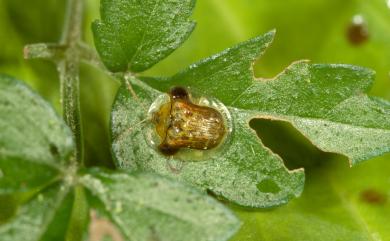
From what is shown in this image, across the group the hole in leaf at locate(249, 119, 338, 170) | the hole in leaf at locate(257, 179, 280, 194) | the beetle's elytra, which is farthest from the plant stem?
the hole in leaf at locate(249, 119, 338, 170)

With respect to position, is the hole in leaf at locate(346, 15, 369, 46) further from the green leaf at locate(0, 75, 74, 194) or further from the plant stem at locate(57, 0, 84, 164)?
the green leaf at locate(0, 75, 74, 194)

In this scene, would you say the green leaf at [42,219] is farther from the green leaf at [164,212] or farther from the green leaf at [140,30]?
the green leaf at [140,30]

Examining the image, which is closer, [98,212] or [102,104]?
[98,212]

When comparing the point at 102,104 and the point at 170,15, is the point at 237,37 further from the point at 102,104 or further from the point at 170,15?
the point at 170,15

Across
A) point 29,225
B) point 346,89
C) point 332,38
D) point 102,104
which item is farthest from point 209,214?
point 332,38

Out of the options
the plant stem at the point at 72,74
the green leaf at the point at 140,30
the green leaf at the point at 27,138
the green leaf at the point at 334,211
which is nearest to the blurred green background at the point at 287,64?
the green leaf at the point at 334,211

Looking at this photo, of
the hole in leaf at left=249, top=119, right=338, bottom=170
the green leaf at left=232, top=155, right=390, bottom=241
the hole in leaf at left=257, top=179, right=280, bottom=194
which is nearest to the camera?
the hole in leaf at left=257, top=179, right=280, bottom=194

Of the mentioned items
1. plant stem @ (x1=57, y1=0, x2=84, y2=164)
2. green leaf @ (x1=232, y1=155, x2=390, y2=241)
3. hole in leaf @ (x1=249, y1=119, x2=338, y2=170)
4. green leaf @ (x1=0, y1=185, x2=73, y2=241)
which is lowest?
green leaf @ (x1=232, y1=155, x2=390, y2=241)
